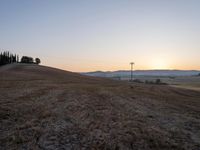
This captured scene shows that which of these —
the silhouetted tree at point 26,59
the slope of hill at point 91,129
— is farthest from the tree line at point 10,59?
the slope of hill at point 91,129

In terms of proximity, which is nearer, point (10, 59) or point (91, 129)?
point (91, 129)

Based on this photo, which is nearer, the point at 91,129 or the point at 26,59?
the point at 91,129

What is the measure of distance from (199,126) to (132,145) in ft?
16.1

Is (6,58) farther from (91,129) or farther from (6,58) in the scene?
(91,129)

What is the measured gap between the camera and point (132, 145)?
7.15 meters

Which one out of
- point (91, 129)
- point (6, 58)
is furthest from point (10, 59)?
point (91, 129)

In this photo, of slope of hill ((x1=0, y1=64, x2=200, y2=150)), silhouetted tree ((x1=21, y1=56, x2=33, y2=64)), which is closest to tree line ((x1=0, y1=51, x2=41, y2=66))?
silhouetted tree ((x1=21, y1=56, x2=33, y2=64))

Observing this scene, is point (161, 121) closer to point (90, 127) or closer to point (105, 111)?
point (105, 111)

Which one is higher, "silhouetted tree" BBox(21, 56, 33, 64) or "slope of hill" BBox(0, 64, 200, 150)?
"silhouetted tree" BBox(21, 56, 33, 64)

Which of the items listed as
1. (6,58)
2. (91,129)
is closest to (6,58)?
(6,58)

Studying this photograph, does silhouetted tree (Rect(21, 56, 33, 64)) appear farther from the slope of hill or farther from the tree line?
the slope of hill

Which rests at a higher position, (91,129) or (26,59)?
(26,59)

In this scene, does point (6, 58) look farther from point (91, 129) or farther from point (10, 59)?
point (91, 129)

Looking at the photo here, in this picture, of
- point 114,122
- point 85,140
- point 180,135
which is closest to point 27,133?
point 85,140
